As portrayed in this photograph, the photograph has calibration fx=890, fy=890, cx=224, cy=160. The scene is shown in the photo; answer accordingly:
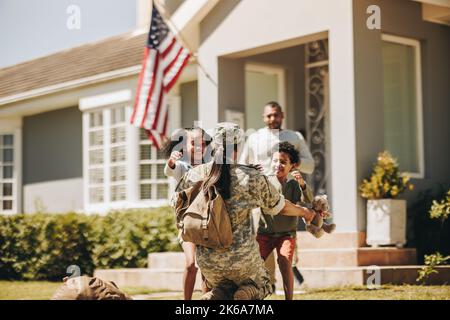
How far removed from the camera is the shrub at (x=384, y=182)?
11055mm

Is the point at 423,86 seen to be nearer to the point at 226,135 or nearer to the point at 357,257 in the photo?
the point at 357,257

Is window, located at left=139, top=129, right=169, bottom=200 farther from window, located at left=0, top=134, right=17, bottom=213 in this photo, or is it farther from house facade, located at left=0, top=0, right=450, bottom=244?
window, located at left=0, top=134, right=17, bottom=213

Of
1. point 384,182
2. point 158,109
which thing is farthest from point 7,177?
point 384,182

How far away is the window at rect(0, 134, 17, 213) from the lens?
20.2 m

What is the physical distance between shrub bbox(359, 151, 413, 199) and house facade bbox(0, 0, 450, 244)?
0.22 metres

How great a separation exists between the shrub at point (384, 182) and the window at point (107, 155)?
22.3 ft

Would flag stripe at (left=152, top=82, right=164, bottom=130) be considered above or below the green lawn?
above

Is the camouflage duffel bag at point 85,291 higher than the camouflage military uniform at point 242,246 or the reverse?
the reverse

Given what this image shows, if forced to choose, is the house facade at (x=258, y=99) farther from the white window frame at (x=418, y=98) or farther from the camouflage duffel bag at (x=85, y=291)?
the camouflage duffel bag at (x=85, y=291)

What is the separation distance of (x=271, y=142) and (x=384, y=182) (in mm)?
1831

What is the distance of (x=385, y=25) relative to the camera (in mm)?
11812

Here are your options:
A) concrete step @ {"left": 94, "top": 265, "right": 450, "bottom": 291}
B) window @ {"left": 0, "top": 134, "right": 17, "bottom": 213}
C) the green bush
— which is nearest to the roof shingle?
window @ {"left": 0, "top": 134, "right": 17, "bottom": 213}

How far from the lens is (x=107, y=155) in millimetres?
17344

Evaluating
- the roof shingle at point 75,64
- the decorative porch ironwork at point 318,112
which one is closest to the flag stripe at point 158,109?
the decorative porch ironwork at point 318,112
